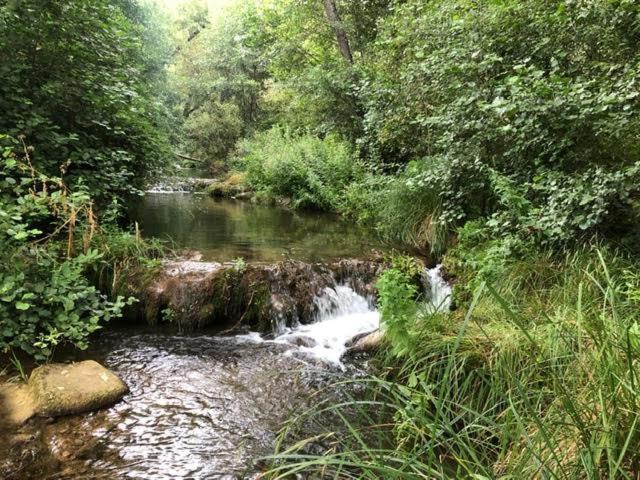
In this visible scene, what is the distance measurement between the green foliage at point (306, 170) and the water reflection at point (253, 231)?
1.93 ft

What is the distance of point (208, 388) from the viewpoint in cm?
403

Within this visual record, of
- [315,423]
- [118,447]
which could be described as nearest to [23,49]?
[118,447]

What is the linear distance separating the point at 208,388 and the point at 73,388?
114 cm

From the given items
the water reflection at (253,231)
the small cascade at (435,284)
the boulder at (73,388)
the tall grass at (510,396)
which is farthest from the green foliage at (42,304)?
the small cascade at (435,284)

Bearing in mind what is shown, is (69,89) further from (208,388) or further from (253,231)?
(253,231)

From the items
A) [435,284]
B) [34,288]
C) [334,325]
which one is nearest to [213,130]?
[435,284]

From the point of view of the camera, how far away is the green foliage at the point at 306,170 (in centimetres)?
1187

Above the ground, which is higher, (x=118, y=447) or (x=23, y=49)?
(x=23, y=49)

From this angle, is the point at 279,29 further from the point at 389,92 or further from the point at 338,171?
the point at 389,92

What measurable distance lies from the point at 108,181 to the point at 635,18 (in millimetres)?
6757

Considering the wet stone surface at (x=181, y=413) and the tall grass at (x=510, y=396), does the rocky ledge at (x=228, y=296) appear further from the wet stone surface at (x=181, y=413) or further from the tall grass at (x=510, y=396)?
the tall grass at (x=510, y=396)

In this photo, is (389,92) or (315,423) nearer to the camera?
(315,423)

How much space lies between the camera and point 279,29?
52.3 ft

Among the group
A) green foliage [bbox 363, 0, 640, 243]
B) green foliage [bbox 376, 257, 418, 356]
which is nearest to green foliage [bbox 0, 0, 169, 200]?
green foliage [bbox 376, 257, 418, 356]
